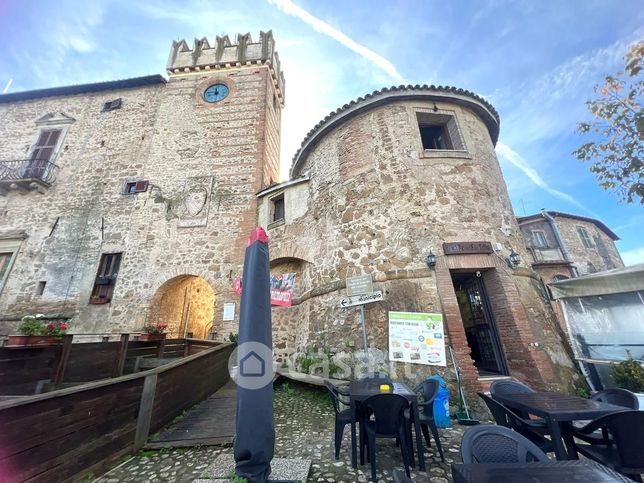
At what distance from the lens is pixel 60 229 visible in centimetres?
1058

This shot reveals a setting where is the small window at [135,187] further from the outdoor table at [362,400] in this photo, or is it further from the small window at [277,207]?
the outdoor table at [362,400]

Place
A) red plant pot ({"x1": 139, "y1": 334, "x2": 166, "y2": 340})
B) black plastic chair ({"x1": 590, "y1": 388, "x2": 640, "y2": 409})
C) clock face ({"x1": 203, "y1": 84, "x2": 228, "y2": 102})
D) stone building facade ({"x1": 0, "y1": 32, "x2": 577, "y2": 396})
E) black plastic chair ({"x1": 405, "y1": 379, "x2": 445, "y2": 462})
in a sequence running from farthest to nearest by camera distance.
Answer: clock face ({"x1": 203, "y1": 84, "x2": 228, "y2": 102}) → red plant pot ({"x1": 139, "y1": 334, "x2": 166, "y2": 340}) → stone building facade ({"x1": 0, "y1": 32, "x2": 577, "y2": 396}) → black plastic chair ({"x1": 405, "y1": 379, "x2": 445, "y2": 462}) → black plastic chair ({"x1": 590, "y1": 388, "x2": 640, "y2": 409})

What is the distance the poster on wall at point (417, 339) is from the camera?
4996 mm

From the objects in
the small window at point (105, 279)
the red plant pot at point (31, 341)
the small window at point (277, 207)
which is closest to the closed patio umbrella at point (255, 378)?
the red plant pot at point (31, 341)

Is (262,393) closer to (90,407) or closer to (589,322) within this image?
(90,407)

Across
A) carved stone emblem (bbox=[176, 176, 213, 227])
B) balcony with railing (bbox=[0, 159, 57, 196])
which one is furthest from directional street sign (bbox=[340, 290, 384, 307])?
balcony with railing (bbox=[0, 159, 57, 196])

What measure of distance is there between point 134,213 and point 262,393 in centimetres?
1128

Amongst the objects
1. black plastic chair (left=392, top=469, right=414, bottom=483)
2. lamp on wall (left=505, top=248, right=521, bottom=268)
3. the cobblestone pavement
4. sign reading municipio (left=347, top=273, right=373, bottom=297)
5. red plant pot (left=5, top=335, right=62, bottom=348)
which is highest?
lamp on wall (left=505, top=248, right=521, bottom=268)

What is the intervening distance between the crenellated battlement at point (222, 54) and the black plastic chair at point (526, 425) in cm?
1602

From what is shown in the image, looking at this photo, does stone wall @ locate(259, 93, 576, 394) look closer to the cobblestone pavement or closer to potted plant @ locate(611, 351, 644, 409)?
potted plant @ locate(611, 351, 644, 409)

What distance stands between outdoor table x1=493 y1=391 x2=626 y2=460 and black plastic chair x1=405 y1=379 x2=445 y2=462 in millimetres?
866

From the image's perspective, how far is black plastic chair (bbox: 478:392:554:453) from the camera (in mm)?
2844

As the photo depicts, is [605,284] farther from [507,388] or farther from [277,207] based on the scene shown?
[277,207]

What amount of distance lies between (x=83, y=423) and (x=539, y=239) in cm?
2038
